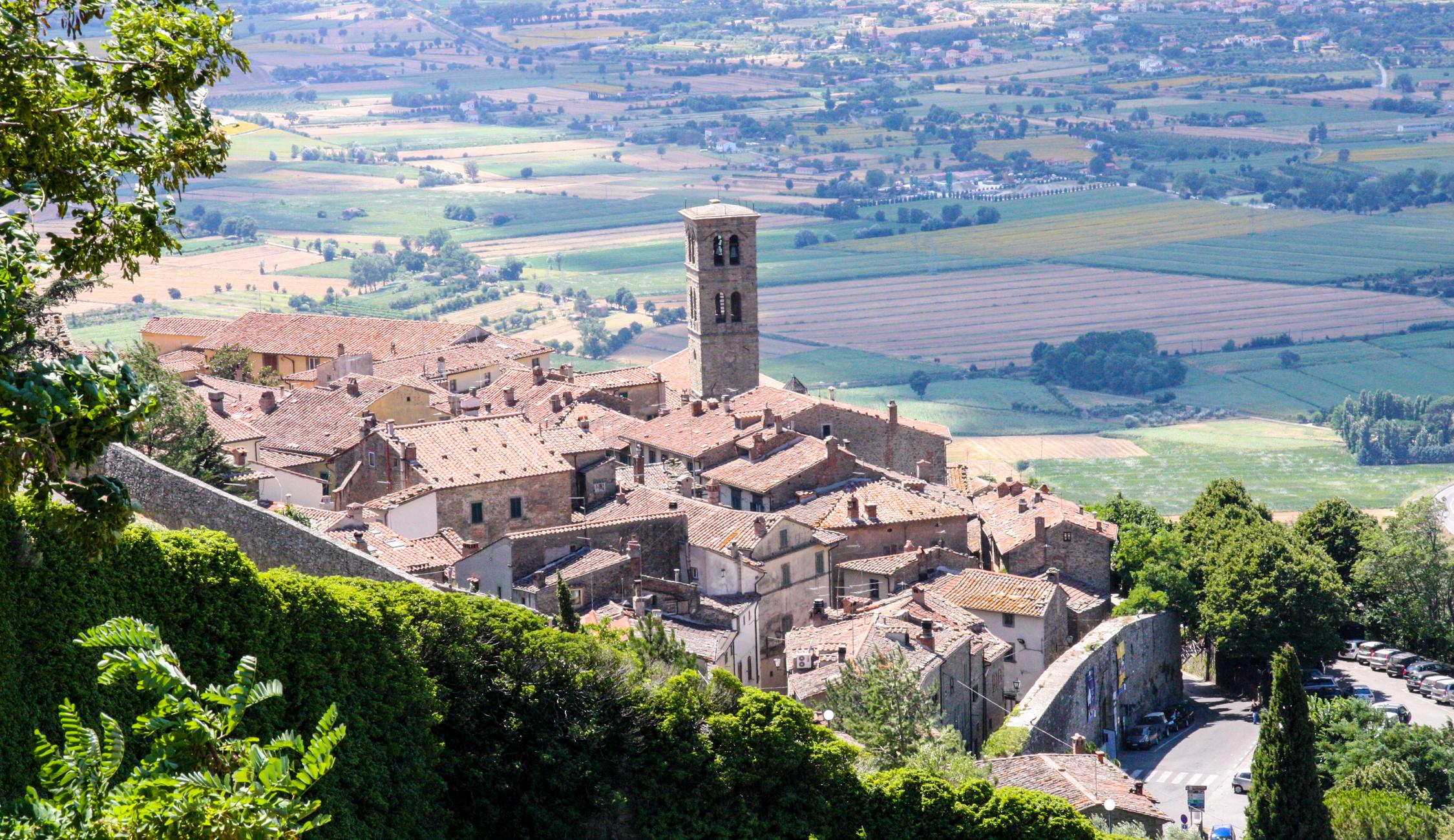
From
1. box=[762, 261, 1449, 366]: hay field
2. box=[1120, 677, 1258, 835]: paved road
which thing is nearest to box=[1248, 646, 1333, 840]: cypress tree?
box=[1120, 677, 1258, 835]: paved road

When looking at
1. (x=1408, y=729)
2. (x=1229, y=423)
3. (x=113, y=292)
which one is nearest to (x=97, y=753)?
(x=1408, y=729)

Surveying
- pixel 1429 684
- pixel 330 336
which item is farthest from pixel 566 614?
pixel 330 336

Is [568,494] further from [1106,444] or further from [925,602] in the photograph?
[1106,444]

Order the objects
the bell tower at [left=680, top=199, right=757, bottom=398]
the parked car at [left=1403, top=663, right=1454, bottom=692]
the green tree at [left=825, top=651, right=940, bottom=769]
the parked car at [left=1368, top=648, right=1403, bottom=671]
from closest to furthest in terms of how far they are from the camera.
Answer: the green tree at [left=825, top=651, right=940, bottom=769] < the parked car at [left=1403, top=663, right=1454, bottom=692] < the parked car at [left=1368, top=648, right=1403, bottom=671] < the bell tower at [left=680, top=199, right=757, bottom=398]

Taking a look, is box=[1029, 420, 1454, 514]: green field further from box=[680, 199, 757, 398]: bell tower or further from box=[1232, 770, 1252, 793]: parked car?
box=[1232, 770, 1252, 793]: parked car

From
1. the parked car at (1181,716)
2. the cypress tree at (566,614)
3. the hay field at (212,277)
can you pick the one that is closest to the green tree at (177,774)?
the cypress tree at (566,614)

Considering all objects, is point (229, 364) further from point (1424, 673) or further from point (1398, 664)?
point (1424, 673)
